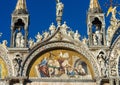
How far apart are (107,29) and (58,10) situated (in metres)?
2.33

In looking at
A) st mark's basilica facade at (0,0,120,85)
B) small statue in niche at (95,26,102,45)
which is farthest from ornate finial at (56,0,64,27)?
small statue in niche at (95,26,102,45)

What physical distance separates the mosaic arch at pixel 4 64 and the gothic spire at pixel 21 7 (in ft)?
5.82

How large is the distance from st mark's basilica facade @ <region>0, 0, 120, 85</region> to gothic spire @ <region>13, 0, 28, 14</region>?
52 mm

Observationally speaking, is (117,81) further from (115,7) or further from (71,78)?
(115,7)

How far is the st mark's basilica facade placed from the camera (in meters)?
16.7

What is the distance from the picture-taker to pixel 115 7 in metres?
18.3

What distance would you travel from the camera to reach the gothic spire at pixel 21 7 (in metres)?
17.8

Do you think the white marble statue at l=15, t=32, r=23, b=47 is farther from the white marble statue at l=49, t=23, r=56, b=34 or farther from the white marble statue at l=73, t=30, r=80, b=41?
the white marble statue at l=73, t=30, r=80, b=41

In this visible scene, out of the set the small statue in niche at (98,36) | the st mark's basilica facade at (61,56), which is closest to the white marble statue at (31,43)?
the st mark's basilica facade at (61,56)

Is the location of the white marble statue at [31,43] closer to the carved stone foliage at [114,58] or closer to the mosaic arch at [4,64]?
the mosaic arch at [4,64]

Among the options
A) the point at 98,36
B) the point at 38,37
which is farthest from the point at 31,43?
the point at 98,36

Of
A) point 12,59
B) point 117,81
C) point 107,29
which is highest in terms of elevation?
point 107,29

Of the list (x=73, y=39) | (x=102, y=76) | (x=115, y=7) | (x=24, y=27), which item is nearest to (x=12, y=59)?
(x=24, y=27)

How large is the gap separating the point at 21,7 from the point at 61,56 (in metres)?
2.90
